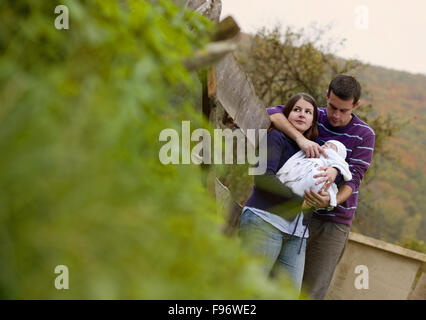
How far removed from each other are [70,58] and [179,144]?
0.34 metres

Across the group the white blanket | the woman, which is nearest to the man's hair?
the woman

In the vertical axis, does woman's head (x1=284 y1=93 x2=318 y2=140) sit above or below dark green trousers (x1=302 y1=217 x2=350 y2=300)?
above

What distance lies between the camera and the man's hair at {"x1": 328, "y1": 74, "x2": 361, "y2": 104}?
3266mm

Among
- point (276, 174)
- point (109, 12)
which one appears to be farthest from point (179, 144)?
point (276, 174)

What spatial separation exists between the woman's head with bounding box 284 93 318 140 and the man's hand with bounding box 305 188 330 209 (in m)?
0.46

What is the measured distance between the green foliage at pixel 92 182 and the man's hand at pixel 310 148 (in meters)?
2.11

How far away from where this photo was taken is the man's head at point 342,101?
3.26 metres

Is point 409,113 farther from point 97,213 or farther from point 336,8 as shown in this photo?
point 97,213

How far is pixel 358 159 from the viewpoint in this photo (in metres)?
3.25

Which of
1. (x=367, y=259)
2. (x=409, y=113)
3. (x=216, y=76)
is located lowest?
(x=367, y=259)

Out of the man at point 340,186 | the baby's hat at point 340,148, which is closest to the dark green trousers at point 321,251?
the man at point 340,186

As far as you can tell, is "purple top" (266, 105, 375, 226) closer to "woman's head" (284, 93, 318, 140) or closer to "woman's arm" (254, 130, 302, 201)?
"woman's head" (284, 93, 318, 140)

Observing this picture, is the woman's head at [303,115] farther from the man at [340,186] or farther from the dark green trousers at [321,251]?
the dark green trousers at [321,251]

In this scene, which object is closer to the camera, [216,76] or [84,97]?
[84,97]
